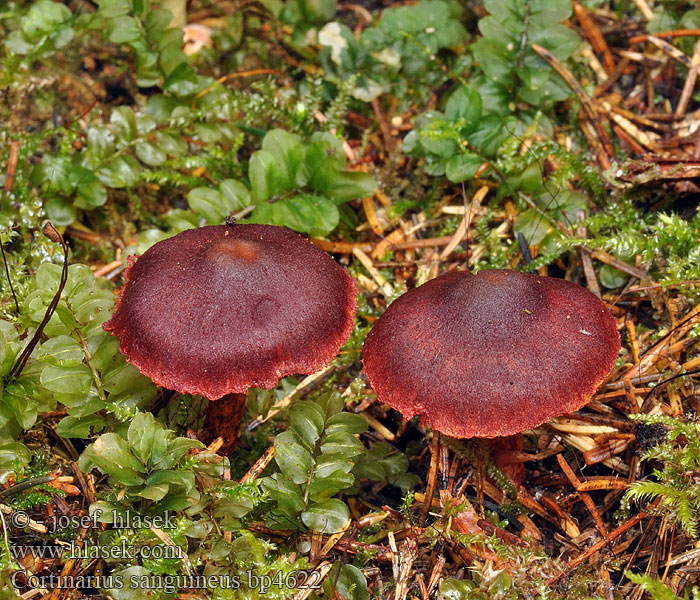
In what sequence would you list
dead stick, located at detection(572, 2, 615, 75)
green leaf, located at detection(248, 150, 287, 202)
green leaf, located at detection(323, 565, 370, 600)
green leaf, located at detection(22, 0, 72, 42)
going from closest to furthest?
1. green leaf, located at detection(323, 565, 370, 600)
2. green leaf, located at detection(248, 150, 287, 202)
3. green leaf, located at detection(22, 0, 72, 42)
4. dead stick, located at detection(572, 2, 615, 75)

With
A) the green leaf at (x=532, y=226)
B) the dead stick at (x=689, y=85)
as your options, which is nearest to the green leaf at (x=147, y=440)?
the green leaf at (x=532, y=226)

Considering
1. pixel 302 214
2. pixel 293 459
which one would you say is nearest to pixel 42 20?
A: pixel 302 214

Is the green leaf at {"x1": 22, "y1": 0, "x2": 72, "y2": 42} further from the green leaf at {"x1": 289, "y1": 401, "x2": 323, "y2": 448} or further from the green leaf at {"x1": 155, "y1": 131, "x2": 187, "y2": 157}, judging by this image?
the green leaf at {"x1": 289, "y1": 401, "x2": 323, "y2": 448}

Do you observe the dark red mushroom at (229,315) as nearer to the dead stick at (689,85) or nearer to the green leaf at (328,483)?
the green leaf at (328,483)

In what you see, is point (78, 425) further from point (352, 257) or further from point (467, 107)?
point (467, 107)

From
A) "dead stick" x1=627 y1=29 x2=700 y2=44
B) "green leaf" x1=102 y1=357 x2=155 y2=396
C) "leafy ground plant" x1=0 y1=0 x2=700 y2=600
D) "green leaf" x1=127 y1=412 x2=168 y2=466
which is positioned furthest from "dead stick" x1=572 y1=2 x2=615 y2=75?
"green leaf" x1=127 y1=412 x2=168 y2=466

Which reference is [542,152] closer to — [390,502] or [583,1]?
[583,1]

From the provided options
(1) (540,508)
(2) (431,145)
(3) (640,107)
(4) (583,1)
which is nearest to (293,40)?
(2) (431,145)
